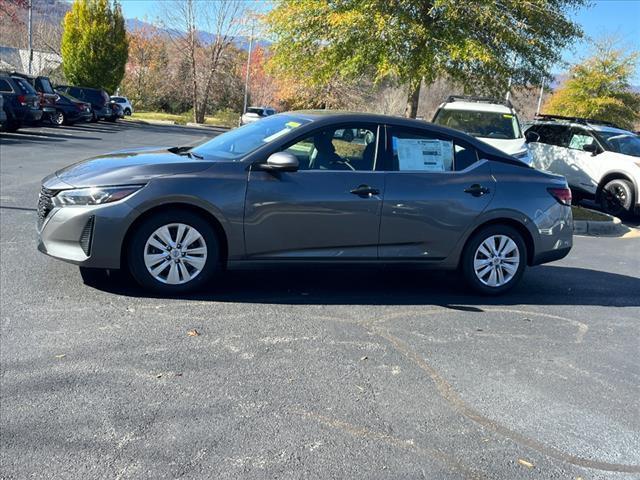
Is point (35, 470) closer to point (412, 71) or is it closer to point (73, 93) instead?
point (412, 71)

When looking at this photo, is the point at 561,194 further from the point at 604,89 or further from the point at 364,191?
the point at 604,89

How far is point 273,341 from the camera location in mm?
4414

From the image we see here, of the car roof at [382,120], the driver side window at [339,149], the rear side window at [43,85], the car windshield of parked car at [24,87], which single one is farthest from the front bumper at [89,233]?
the rear side window at [43,85]

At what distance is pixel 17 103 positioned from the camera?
1941 centimetres

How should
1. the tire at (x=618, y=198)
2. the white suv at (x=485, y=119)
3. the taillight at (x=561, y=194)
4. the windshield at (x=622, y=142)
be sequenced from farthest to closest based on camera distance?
the windshield at (x=622, y=142)
the tire at (x=618, y=198)
the white suv at (x=485, y=119)
the taillight at (x=561, y=194)

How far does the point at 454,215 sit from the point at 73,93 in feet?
97.3

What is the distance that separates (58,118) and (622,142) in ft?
71.0

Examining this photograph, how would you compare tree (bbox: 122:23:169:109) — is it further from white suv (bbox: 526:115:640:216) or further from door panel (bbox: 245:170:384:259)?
door panel (bbox: 245:170:384:259)

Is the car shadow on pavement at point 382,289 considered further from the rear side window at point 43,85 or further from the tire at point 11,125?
the rear side window at point 43,85

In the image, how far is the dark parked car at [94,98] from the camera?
101 ft

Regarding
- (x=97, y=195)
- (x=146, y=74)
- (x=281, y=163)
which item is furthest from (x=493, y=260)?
(x=146, y=74)

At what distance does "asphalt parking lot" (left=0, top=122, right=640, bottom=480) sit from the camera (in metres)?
3.03

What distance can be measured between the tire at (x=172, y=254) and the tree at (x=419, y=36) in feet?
27.3

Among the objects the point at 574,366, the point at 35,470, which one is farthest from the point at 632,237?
the point at 35,470
